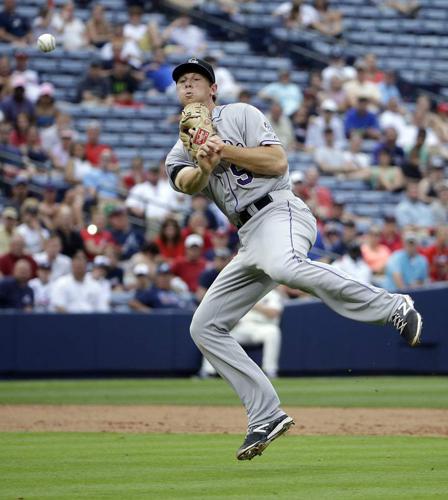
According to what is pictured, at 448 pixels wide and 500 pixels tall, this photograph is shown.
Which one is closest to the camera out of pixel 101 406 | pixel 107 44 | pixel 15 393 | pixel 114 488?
pixel 114 488

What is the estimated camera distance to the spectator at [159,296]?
595 inches

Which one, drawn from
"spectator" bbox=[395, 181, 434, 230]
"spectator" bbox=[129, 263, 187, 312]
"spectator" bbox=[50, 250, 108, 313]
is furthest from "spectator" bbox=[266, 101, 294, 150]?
"spectator" bbox=[50, 250, 108, 313]

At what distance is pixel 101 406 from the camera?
11.2 m

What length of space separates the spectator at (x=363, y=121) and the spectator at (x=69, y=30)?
447 cm

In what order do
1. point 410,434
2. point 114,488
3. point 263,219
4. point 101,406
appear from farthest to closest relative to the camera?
point 101,406 → point 410,434 → point 263,219 → point 114,488

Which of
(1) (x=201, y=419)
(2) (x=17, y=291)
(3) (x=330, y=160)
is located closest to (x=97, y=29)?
(3) (x=330, y=160)

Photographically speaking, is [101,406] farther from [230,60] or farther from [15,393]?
[230,60]

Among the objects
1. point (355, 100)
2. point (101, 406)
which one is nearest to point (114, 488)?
point (101, 406)

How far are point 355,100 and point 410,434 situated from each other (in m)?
12.4

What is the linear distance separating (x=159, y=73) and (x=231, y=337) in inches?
508

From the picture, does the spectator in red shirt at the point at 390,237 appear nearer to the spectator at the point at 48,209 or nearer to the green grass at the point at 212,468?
the spectator at the point at 48,209

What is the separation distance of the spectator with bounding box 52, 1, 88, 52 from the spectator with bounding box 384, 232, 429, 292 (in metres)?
6.22

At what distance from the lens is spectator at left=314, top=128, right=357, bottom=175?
766 inches

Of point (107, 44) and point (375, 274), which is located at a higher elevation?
point (107, 44)
